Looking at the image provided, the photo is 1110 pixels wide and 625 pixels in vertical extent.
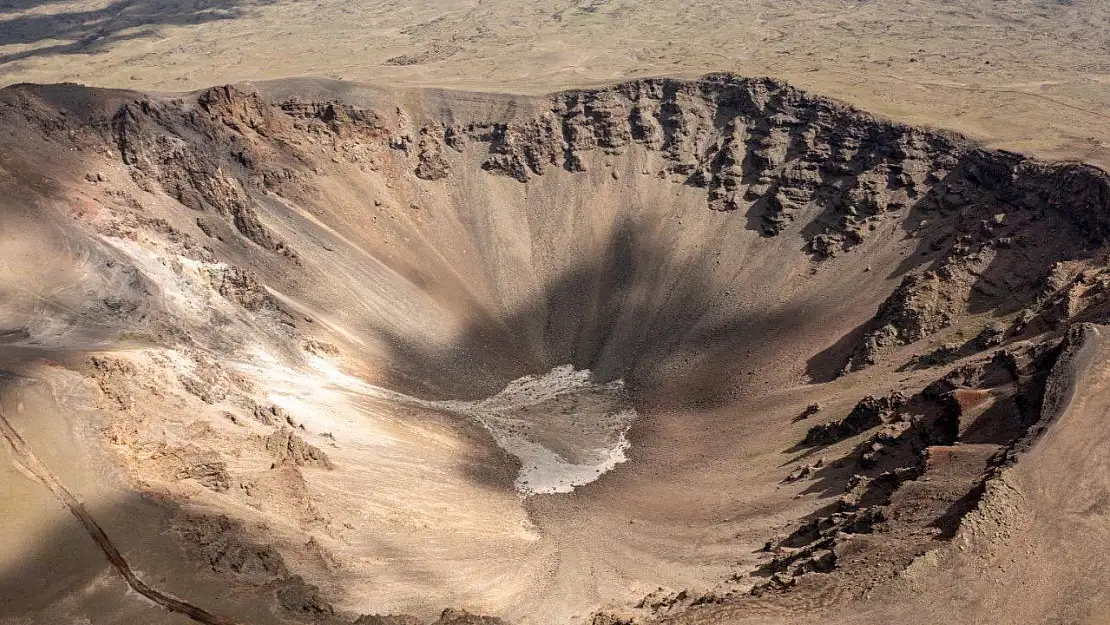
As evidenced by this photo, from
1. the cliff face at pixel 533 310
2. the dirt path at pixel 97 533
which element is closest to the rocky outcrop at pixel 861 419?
the cliff face at pixel 533 310

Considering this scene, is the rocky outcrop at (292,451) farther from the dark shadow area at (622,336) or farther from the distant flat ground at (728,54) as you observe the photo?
the distant flat ground at (728,54)

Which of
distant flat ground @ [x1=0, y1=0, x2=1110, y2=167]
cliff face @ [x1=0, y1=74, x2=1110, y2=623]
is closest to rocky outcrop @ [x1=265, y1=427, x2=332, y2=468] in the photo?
cliff face @ [x1=0, y1=74, x2=1110, y2=623]

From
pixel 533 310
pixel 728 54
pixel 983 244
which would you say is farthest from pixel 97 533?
pixel 728 54

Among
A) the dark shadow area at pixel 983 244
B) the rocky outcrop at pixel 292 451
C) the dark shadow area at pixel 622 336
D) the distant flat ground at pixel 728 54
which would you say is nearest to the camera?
the rocky outcrop at pixel 292 451

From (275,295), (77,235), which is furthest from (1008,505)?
(77,235)

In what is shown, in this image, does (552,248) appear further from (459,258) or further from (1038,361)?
(1038,361)
